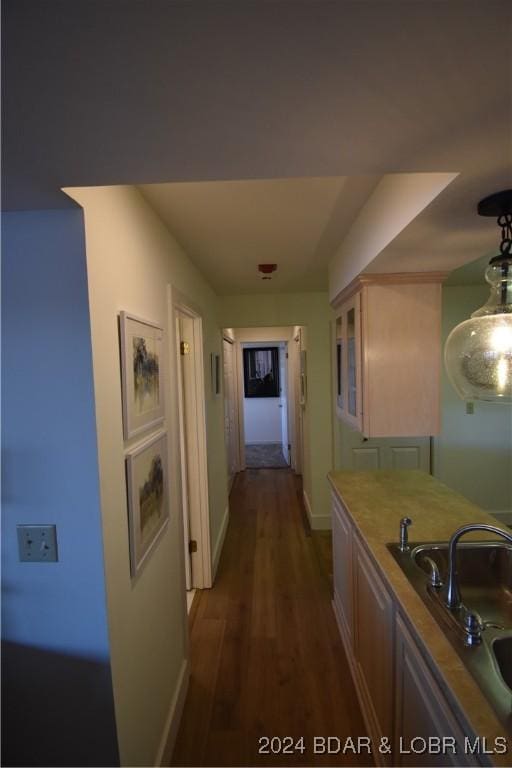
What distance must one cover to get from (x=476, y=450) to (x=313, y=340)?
1867 mm

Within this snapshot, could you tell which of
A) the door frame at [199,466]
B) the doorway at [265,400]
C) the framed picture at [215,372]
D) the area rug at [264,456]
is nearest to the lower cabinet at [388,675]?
the door frame at [199,466]

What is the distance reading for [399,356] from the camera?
176cm

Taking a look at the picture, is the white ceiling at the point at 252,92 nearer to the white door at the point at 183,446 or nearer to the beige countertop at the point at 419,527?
the beige countertop at the point at 419,527

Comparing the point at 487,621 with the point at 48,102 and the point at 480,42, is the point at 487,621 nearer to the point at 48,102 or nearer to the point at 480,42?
the point at 480,42

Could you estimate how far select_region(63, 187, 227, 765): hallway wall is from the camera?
1.00 m

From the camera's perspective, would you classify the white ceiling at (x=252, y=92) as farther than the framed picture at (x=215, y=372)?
No

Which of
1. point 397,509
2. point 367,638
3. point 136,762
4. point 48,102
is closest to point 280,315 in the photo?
point 397,509

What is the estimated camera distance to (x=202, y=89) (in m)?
0.57

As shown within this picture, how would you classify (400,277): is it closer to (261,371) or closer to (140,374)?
(140,374)

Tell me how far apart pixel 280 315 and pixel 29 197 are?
2522 millimetres

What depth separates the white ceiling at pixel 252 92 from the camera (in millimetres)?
472

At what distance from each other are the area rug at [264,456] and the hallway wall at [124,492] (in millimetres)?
3949

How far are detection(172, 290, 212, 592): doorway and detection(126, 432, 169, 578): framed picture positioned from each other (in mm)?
915

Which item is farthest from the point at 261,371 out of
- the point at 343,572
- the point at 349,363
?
the point at 343,572
